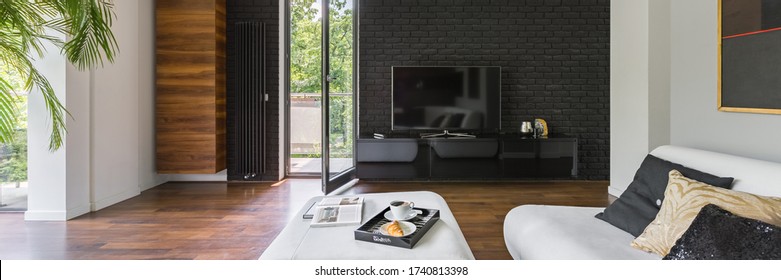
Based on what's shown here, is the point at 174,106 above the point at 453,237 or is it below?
above

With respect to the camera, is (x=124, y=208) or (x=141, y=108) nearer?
(x=124, y=208)

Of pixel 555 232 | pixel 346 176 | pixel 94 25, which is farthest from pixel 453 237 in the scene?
pixel 346 176

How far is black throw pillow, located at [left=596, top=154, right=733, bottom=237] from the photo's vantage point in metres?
1.74

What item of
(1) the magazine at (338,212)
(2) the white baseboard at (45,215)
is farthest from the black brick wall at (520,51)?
(1) the magazine at (338,212)

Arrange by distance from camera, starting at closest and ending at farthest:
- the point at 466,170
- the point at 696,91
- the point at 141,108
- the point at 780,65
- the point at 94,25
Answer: the point at 780,65 → the point at 696,91 → the point at 94,25 → the point at 141,108 → the point at 466,170

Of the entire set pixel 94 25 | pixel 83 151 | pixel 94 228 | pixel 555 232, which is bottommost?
pixel 94 228

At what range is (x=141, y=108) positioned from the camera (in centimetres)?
441

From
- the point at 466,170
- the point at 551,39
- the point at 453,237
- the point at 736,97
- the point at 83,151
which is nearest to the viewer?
the point at 453,237

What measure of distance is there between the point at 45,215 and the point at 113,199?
59 cm

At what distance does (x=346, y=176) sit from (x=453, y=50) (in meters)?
1.81

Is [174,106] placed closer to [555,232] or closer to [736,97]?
[555,232]

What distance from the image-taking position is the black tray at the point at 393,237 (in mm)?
1541

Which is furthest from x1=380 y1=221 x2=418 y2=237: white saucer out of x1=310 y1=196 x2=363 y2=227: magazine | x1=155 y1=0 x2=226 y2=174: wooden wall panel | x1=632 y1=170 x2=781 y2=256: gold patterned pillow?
x1=155 y1=0 x2=226 y2=174: wooden wall panel

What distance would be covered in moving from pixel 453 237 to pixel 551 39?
3952 millimetres
